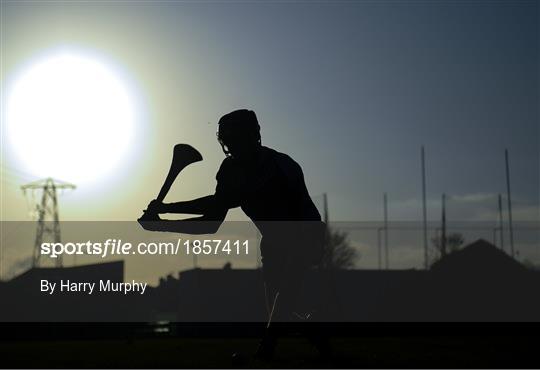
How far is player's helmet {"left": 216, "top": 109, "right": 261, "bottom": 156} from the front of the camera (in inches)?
273

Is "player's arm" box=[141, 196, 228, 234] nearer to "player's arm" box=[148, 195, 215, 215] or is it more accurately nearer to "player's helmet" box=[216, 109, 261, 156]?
"player's arm" box=[148, 195, 215, 215]

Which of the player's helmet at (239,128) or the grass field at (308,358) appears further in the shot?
the player's helmet at (239,128)

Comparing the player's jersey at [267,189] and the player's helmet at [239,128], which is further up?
the player's helmet at [239,128]

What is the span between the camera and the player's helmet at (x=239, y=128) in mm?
6934

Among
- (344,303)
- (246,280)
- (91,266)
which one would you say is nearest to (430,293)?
(344,303)

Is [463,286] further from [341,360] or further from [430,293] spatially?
[341,360]

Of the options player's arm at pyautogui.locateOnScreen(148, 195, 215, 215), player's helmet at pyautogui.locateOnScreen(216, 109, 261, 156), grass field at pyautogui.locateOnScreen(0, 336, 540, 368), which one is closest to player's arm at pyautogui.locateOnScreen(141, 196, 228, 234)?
player's arm at pyautogui.locateOnScreen(148, 195, 215, 215)

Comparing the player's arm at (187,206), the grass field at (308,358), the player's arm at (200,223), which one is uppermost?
the player's arm at (187,206)

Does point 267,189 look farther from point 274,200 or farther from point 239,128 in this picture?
point 239,128

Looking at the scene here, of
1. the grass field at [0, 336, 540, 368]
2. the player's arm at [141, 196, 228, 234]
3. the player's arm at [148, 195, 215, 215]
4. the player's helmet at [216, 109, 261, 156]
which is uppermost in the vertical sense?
the player's helmet at [216, 109, 261, 156]

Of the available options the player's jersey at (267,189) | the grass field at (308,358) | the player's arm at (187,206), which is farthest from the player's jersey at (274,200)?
the grass field at (308,358)

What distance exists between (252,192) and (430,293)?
32.3m

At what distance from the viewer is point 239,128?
6.93 m

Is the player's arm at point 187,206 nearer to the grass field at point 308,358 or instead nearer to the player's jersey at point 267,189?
the player's jersey at point 267,189
